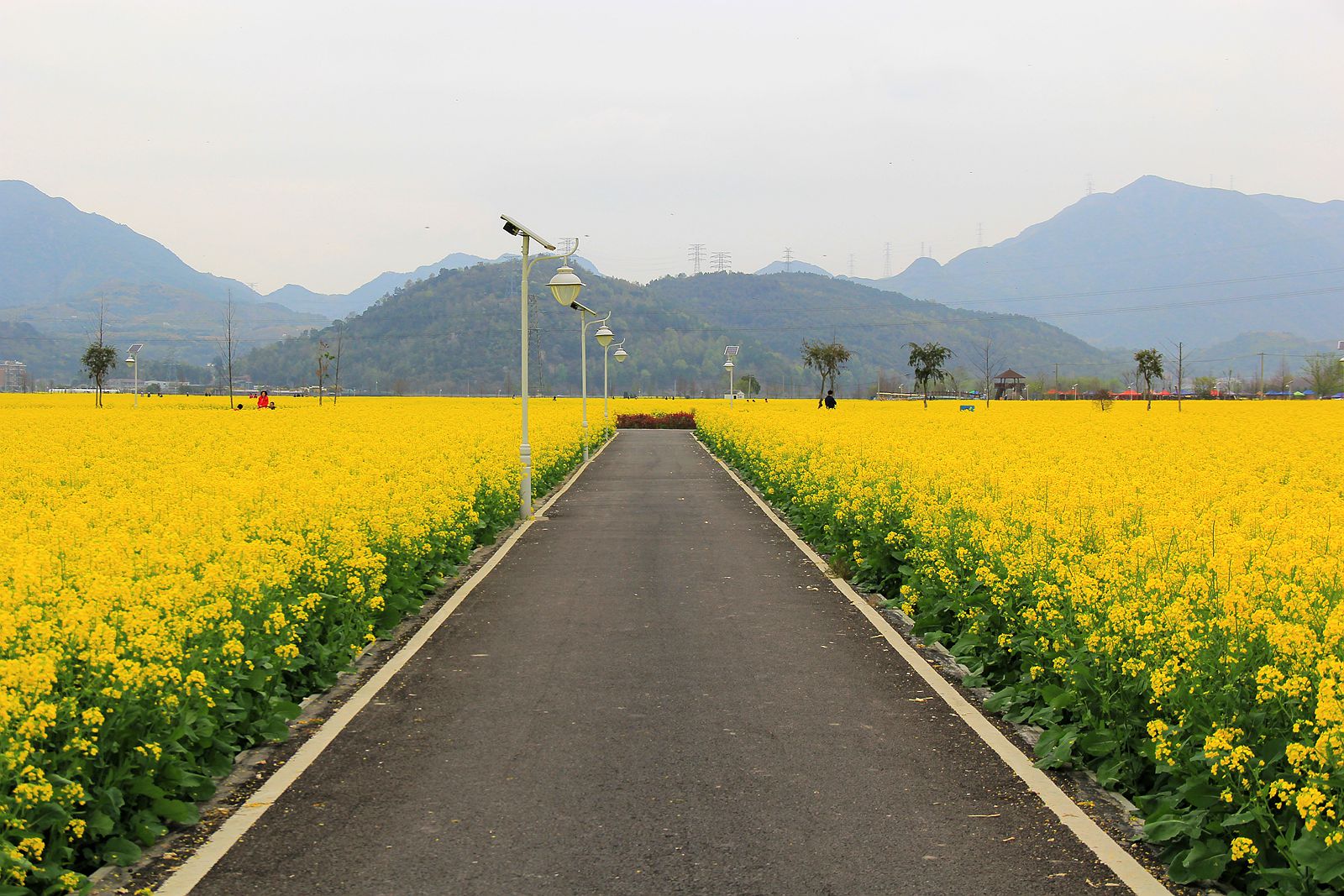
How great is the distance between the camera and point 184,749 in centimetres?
552

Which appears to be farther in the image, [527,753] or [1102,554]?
[1102,554]

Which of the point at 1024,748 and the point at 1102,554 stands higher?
the point at 1102,554

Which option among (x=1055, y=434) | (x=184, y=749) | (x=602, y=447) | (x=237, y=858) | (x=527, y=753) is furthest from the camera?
(x=602, y=447)

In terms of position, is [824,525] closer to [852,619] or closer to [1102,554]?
[852,619]

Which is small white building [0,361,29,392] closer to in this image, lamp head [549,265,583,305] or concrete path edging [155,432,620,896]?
lamp head [549,265,583,305]

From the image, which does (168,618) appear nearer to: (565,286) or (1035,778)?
(1035,778)

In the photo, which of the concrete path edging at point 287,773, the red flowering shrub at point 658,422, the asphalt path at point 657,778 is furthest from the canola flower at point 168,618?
the red flowering shrub at point 658,422

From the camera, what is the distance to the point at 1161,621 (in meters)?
5.82

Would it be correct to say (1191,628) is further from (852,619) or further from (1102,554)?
(852,619)

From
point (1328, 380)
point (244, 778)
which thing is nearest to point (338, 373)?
point (244, 778)

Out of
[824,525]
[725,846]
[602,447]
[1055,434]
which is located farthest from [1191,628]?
[602,447]

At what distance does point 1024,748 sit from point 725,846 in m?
2.36

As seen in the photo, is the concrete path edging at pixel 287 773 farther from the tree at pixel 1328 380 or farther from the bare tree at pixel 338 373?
the tree at pixel 1328 380

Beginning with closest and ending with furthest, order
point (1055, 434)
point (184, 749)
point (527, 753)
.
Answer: point (184, 749)
point (527, 753)
point (1055, 434)
